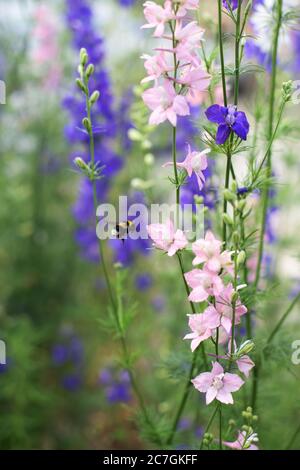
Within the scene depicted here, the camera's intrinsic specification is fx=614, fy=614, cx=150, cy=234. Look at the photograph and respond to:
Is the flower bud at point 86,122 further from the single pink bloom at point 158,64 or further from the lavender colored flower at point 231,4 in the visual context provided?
the lavender colored flower at point 231,4

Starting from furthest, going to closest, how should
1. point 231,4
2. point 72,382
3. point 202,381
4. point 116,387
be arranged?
point 72,382 → point 116,387 → point 231,4 → point 202,381

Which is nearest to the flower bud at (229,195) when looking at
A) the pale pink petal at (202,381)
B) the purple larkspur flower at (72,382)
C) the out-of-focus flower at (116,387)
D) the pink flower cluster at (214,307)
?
the pink flower cluster at (214,307)

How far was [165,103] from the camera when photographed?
3.15 feet

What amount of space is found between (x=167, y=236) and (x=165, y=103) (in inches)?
8.2

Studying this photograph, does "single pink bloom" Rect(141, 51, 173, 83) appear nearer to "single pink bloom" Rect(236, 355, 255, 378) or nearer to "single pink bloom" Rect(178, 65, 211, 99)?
"single pink bloom" Rect(178, 65, 211, 99)

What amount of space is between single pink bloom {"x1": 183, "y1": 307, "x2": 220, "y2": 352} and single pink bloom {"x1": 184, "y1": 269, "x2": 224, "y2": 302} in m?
0.04

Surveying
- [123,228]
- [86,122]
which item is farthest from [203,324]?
[86,122]

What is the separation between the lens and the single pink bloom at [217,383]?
0.97 metres

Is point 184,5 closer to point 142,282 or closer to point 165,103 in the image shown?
point 165,103

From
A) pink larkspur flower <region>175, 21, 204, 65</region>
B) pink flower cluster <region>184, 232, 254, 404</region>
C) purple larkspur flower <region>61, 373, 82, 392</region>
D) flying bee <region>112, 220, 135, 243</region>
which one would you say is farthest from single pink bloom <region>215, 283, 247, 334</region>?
purple larkspur flower <region>61, 373, 82, 392</region>

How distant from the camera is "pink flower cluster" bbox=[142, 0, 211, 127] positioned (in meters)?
0.93

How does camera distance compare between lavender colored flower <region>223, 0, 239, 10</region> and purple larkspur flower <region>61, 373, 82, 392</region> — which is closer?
lavender colored flower <region>223, 0, 239, 10</region>

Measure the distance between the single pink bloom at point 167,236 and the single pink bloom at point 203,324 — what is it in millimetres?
109
